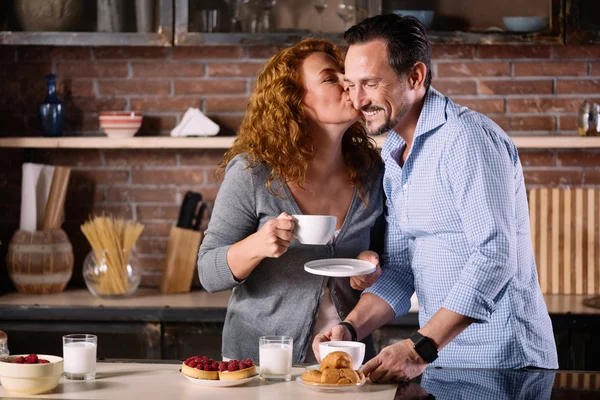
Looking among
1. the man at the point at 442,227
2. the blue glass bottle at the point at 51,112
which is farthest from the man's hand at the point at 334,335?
the blue glass bottle at the point at 51,112

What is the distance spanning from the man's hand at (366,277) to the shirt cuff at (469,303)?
350 mm

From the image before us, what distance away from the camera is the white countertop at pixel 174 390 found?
169 centimetres

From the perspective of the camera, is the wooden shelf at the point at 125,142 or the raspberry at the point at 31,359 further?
the wooden shelf at the point at 125,142

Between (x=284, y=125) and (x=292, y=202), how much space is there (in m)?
0.21

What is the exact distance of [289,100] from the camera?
7.76ft

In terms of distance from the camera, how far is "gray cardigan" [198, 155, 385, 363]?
90.9 inches

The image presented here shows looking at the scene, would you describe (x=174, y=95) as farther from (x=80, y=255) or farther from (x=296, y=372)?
(x=296, y=372)

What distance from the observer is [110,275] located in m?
3.54

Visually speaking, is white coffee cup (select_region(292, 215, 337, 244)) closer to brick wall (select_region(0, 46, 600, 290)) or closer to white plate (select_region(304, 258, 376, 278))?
white plate (select_region(304, 258, 376, 278))

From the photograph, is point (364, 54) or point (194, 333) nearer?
point (364, 54)

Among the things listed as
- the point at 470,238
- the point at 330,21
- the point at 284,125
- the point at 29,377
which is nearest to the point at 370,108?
the point at 284,125

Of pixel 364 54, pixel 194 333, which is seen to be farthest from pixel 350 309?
pixel 194 333

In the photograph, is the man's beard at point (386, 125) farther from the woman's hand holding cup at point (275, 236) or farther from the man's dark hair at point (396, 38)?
the woman's hand holding cup at point (275, 236)

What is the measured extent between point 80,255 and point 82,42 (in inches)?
39.0
